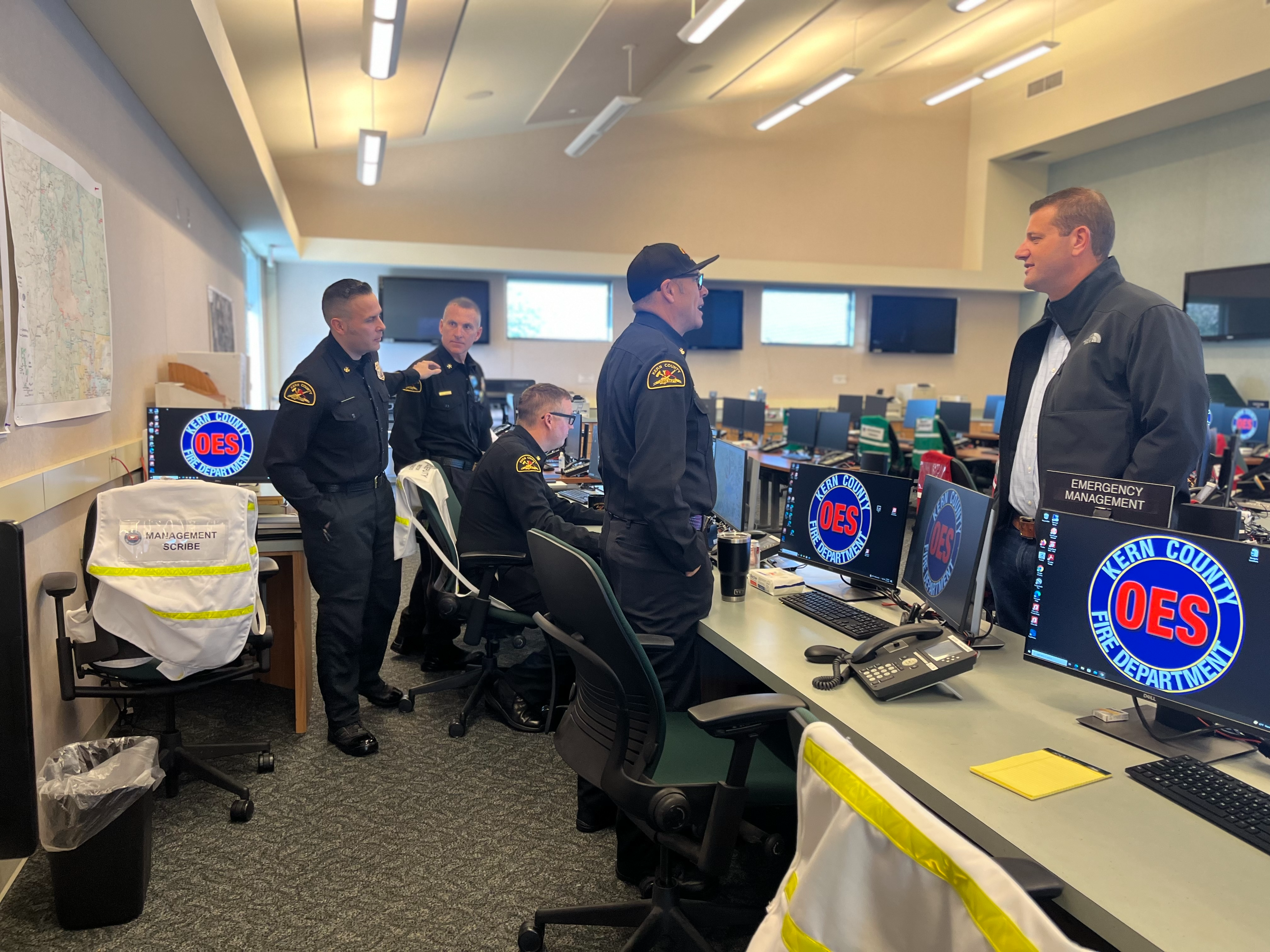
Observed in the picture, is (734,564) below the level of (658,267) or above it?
below

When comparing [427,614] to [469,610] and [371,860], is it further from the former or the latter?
[371,860]

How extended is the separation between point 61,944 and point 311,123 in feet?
22.5

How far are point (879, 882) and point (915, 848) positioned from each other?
68 millimetres

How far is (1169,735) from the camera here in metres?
1.45

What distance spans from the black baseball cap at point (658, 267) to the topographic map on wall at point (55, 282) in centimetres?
168

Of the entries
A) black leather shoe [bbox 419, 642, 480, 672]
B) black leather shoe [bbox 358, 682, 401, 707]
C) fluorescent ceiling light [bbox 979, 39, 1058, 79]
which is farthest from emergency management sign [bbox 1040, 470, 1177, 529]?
fluorescent ceiling light [bbox 979, 39, 1058, 79]

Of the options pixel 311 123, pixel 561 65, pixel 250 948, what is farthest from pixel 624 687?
pixel 311 123

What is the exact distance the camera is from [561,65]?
686 centimetres

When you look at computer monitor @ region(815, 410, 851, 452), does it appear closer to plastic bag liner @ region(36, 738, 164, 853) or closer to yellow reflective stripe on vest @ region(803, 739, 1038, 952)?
plastic bag liner @ region(36, 738, 164, 853)

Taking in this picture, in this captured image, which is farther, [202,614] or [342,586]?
[342,586]

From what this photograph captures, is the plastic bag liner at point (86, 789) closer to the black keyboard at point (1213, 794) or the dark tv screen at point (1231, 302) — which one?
the black keyboard at point (1213, 794)

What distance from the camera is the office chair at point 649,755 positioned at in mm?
1621

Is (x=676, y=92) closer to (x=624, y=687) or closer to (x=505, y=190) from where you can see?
(x=505, y=190)

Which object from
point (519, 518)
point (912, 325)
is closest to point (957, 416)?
point (912, 325)
